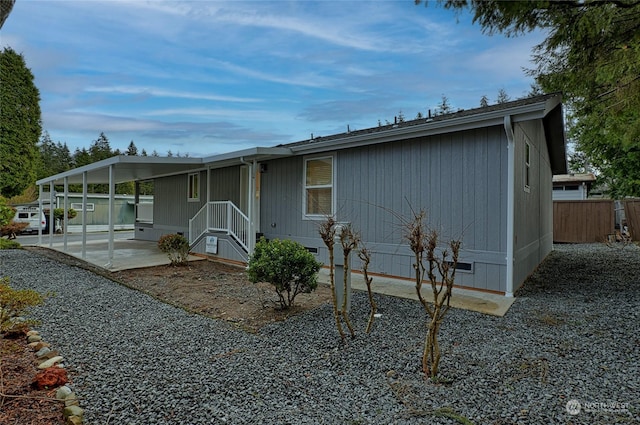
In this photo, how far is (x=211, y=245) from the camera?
9.38 metres

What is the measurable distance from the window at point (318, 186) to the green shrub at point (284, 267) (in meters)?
3.12

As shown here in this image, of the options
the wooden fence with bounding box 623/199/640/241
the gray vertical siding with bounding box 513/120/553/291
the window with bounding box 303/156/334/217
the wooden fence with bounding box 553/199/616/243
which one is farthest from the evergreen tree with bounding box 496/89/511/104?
the window with bounding box 303/156/334/217

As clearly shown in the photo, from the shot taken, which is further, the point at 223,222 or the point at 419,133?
the point at 223,222

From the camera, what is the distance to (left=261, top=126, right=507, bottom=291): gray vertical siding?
18.3 ft

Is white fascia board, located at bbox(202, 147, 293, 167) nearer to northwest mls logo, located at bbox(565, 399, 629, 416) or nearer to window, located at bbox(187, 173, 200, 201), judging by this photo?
window, located at bbox(187, 173, 200, 201)

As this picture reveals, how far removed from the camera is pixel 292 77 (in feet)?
36.2

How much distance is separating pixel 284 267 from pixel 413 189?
121 inches

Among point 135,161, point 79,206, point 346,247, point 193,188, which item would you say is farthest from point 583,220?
point 79,206

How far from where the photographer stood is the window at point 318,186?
7.84 metres

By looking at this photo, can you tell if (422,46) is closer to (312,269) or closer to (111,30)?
(312,269)

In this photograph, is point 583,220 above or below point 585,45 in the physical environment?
below

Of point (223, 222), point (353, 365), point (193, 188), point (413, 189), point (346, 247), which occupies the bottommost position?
point (353, 365)

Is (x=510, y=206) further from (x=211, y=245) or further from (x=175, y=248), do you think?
(x=211, y=245)

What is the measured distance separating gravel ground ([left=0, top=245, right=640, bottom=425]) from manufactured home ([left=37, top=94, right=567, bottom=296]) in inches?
50.0
